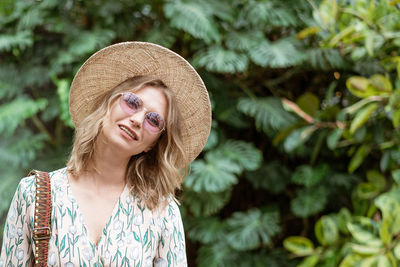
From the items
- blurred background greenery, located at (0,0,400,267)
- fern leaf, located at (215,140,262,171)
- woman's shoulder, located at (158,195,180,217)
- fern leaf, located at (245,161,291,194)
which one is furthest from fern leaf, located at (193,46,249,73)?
woman's shoulder, located at (158,195,180,217)

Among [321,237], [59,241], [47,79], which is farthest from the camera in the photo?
[47,79]

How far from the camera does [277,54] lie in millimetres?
2889

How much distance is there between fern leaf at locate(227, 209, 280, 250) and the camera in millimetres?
2852

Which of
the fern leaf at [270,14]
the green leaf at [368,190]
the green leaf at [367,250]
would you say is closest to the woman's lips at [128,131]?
the green leaf at [367,250]

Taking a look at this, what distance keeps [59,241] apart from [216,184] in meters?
1.67

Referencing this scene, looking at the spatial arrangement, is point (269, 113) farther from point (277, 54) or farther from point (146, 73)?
point (146, 73)

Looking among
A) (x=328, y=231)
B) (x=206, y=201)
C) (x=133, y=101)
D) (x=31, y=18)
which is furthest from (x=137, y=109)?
(x=31, y=18)

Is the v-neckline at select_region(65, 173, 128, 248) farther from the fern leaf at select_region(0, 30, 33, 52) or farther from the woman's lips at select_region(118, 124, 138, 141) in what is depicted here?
the fern leaf at select_region(0, 30, 33, 52)

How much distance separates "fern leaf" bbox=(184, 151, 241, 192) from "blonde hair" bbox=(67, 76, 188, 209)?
142 centimetres

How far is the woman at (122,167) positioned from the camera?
3.70 feet

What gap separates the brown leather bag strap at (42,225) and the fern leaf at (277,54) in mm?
1980

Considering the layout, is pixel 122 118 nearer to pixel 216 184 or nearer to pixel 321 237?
pixel 216 184

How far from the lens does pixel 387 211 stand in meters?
2.15

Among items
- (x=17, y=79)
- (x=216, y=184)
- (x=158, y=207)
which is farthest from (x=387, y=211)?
(x=17, y=79)
